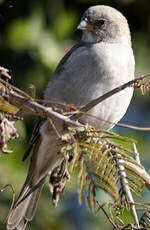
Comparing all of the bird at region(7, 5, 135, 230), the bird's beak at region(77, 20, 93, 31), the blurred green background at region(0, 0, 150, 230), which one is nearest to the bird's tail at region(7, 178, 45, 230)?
the bird at region(7, 5, 135, 230)

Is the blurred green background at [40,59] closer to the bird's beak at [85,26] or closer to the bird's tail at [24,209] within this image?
the bird's tail at [24,209]

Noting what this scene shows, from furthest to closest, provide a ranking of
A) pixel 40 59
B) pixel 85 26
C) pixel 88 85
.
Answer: pixel 40 59 < pixel 85 26 < pixel 88 85

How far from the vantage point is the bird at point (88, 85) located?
330cm

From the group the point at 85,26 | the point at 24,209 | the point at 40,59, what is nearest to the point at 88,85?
the point at 85,26

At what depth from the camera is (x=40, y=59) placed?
4395 millimetres

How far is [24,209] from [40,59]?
1496 millimetres

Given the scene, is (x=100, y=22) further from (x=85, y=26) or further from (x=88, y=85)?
(x=88, y=85)

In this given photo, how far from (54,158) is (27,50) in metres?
1.31

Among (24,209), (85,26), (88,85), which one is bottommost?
(24,209)

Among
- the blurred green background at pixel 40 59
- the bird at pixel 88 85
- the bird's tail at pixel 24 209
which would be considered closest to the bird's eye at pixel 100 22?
the bird at pixel 88 85

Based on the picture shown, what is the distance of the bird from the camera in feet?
10.8

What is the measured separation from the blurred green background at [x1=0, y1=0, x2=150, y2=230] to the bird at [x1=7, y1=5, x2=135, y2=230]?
399mm

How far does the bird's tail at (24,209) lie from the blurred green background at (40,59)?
374 mm

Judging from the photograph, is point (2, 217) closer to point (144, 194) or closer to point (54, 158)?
point (54, 158)
